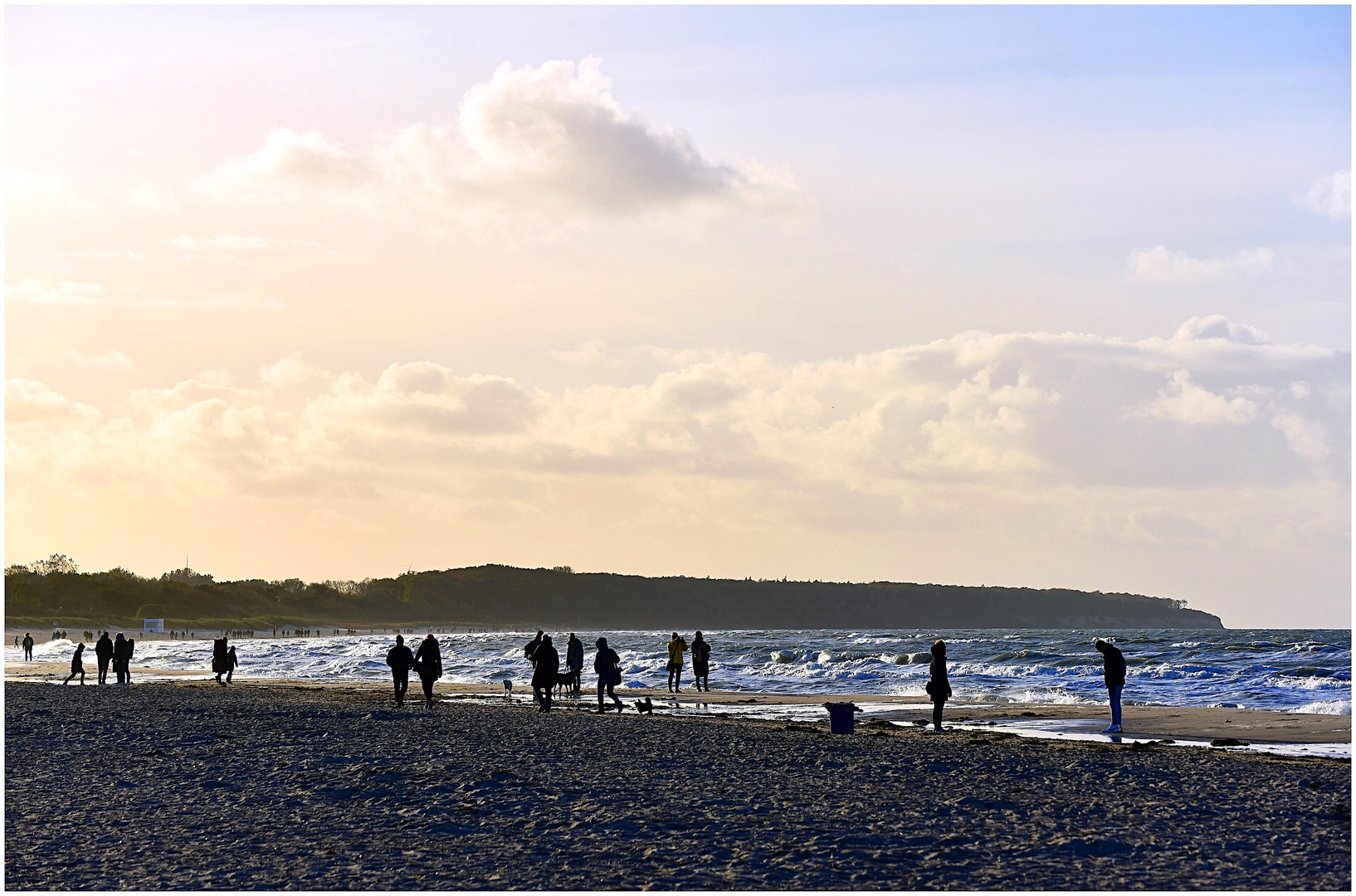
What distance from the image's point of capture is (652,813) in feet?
36.8

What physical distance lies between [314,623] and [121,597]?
28.7m

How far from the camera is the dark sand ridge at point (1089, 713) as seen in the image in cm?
2106

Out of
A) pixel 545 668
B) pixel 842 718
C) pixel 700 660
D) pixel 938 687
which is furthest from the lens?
pixel 700 660

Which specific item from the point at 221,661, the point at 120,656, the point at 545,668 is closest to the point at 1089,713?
the point at 545,668

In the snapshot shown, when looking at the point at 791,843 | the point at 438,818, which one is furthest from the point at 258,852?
the point at 791,843

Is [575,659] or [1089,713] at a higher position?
[575,659]

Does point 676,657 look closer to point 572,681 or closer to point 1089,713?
point 572,681

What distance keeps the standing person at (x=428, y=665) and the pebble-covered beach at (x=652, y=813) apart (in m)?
6.92

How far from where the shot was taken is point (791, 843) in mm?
9820

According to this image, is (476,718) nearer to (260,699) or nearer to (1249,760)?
(260,699)

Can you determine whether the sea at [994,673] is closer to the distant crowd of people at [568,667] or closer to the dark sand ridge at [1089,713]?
the dark sand ridge at [1089,713]

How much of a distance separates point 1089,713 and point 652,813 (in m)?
17.6

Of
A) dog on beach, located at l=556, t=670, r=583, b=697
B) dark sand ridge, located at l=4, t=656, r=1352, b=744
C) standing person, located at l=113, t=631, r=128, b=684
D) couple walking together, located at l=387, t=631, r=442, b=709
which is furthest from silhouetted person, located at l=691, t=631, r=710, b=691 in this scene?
standing person, located at l=113, t=631, r=128, b=684

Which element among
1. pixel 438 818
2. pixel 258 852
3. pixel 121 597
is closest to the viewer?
pixel 258 852
